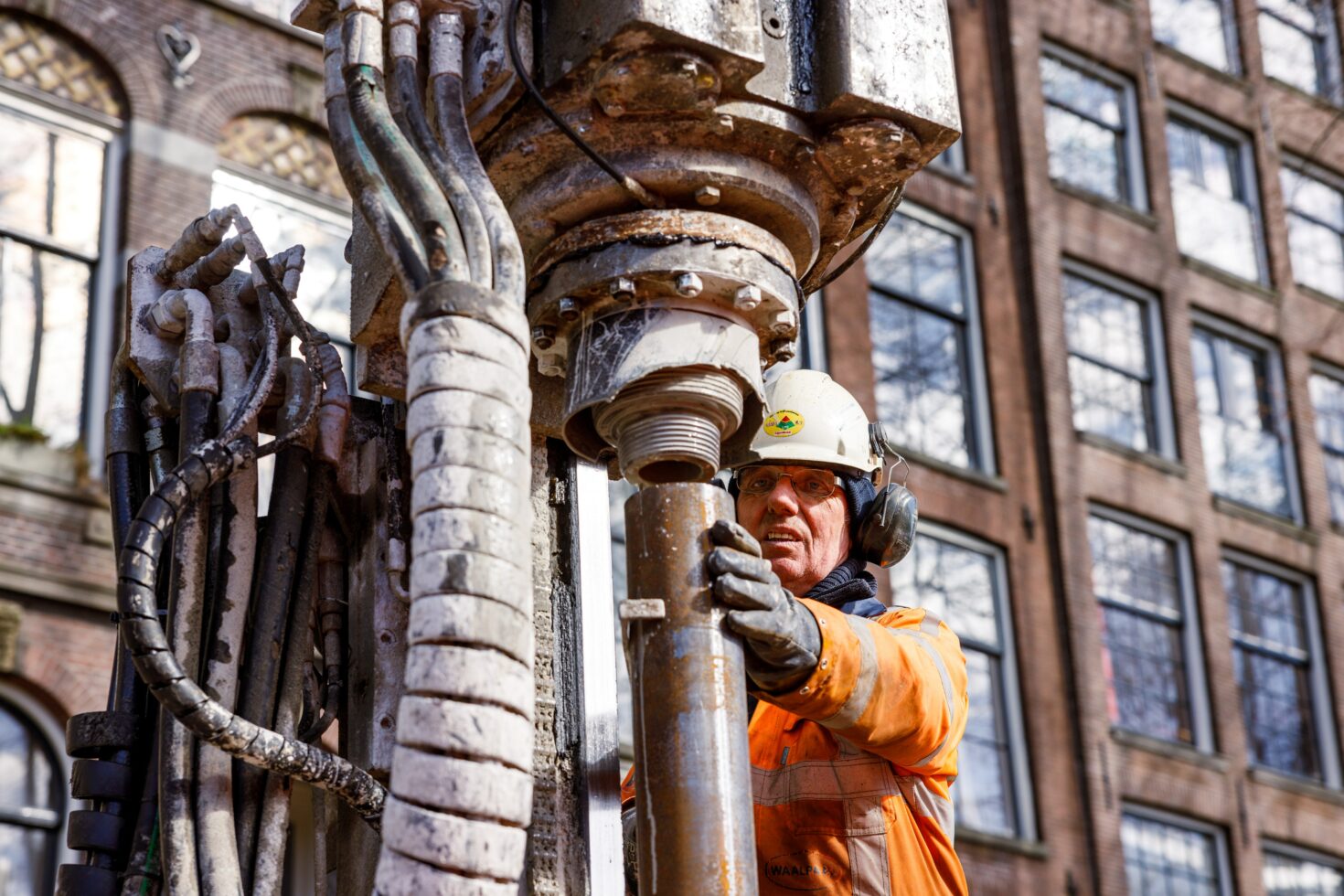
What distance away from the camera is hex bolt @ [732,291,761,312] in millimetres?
3449

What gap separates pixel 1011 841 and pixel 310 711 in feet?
45.5

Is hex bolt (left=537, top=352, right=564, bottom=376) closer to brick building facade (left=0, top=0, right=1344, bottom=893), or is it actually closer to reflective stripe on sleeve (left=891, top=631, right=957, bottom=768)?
reflective stripe on sleeve (left=891, top=631, right=957, bottom=768)

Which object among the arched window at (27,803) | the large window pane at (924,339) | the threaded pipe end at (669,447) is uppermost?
the large window pane at (924,339)

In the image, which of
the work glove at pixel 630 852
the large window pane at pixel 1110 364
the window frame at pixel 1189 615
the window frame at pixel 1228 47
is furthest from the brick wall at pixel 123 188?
the window frame at pixel 1228 47

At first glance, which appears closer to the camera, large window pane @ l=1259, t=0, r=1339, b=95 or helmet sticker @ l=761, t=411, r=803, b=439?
helmet sticker @ l=761, t=411, r=803, b=439

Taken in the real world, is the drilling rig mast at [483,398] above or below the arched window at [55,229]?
below

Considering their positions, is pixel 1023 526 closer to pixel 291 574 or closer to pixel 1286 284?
pixel 1286 284

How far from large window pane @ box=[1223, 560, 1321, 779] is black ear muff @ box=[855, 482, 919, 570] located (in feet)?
51.8

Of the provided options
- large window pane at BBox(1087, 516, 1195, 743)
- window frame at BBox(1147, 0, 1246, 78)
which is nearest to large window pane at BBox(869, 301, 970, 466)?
large window pane at BBox(1087, 516, 1195, 743)

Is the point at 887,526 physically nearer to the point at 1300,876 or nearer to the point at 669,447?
the point at 669,447

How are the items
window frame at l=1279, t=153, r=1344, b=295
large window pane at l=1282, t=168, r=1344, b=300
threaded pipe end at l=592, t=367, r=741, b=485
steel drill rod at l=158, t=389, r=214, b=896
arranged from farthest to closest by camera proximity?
large window pane at l=1282, t=168, r=1344, b=300 → window frame at l=1279, t=153, r=1344, b=295 → threaded pipe end at l=592, t=367, r=741, b=485 → steel drill rod at l=158, t=389, r=214, b=896

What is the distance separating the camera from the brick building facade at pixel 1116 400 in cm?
1727

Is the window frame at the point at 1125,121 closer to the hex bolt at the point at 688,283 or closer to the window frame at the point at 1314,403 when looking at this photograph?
the window frame at the point at 1314,403

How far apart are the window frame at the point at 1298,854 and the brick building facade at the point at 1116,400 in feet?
0.12
